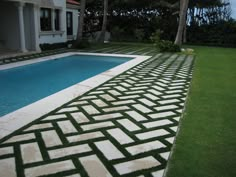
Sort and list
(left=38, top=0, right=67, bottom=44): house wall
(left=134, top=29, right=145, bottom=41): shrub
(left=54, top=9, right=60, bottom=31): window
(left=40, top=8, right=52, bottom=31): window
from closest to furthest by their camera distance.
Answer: (left=38, top=0, right=67, bottom=44): house wall
(left=40, top=8, right=52, bottom=31): window
(left=54, top=9, right=60, bottom=31): window
(left=134, top=29, right=145, bottom=41): shrub

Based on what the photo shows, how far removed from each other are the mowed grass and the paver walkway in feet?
0.65

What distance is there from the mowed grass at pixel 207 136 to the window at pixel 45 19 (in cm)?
1278

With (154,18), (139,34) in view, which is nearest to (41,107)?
(139,34)

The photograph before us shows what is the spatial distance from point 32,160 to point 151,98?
374cm

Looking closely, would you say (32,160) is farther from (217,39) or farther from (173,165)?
(217,39)

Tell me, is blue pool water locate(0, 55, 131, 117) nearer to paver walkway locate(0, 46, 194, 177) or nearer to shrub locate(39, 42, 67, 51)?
paver walkway locate(0, 46, 194, 177)

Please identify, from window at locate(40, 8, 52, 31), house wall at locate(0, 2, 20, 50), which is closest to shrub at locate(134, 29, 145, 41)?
window at locate(40, 8, 52, 31)

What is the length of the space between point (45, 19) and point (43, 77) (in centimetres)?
894

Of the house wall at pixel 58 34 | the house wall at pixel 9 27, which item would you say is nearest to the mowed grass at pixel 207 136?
the house wall at pixel 9 27

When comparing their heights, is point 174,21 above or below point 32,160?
above

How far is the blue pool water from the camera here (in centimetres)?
747

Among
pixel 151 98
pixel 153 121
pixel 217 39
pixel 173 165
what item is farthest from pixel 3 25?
pixel 217 39

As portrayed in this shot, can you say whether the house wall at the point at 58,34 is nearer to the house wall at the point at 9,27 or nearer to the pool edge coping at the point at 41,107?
the house wall at the point at 9,27

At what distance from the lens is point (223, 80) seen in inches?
358
